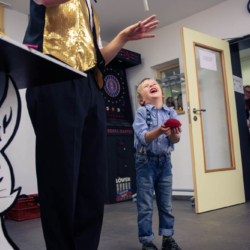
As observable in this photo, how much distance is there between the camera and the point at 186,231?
6.32ft

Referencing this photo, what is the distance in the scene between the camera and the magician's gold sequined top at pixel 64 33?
938mm

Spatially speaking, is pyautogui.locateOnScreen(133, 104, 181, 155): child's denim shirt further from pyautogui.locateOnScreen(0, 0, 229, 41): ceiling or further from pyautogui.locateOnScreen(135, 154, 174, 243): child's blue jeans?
pyautogui.locateOnScreen(0, 0, 229, 41): ceiling

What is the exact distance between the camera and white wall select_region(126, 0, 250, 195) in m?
3.37

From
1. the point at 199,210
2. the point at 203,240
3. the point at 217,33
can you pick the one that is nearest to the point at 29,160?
the point at 199,210

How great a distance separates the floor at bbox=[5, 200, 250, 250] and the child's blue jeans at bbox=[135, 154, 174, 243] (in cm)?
17

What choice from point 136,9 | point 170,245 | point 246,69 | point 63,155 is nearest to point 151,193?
point 170,245

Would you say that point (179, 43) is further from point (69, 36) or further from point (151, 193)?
point (69, 36)

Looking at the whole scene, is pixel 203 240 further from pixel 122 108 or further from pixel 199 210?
pixel 122 108

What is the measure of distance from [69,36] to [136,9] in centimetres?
288

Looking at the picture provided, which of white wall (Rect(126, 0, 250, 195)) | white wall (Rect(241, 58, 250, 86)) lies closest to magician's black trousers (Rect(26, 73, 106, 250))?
white wall (Rect(126, 0, 250, 195))

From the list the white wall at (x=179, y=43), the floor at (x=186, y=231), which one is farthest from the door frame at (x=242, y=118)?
the floor at (x=186, y=231)

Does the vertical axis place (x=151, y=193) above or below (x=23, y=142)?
below

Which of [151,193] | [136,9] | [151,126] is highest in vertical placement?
[136,9]

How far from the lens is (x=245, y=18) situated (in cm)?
329
